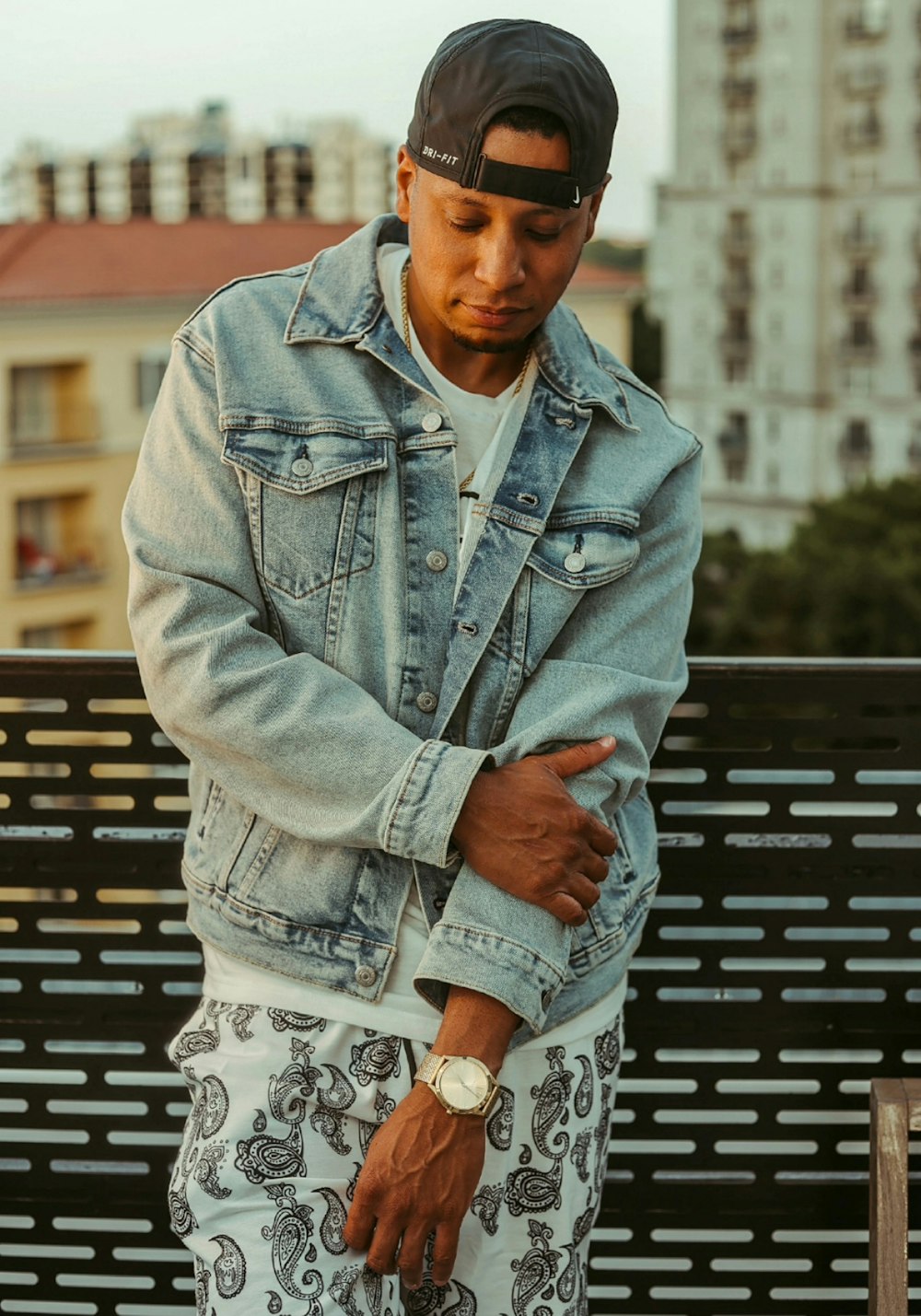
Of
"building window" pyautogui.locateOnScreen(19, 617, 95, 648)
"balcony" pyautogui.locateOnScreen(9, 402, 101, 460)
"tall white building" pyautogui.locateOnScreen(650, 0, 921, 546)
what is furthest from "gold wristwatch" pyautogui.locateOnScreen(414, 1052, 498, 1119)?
"tall white building" pyautogui.locateOnScreen(650, 0, 921, 546)

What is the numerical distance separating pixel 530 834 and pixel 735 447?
32.8m

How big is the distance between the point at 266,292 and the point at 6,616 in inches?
841

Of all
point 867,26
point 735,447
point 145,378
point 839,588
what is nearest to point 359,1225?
point 839,588

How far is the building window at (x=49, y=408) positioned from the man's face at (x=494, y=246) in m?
20.9

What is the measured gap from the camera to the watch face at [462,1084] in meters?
1.16

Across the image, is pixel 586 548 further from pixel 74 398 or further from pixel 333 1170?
pixel 74 398

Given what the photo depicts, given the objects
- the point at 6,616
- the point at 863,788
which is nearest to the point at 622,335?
the point at 6,616

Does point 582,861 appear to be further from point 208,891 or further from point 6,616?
point 6,616

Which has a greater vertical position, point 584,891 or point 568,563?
point 568,563

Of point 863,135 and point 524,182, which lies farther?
point 863,135

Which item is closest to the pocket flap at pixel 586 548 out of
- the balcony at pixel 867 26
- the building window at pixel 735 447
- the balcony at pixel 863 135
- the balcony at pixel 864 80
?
the balcony at pixel 863 135

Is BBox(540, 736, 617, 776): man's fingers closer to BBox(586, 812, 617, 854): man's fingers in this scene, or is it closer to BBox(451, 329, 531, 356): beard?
BBox(586, 812, 617, 854): man's fingers

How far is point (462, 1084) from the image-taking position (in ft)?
3.81

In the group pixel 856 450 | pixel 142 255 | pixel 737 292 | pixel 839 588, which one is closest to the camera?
pixel 839 588
